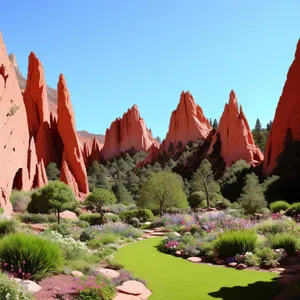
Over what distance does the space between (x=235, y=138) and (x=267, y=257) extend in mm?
42464

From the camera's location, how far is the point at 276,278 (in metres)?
7.37

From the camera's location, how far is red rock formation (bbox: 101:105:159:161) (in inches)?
3152

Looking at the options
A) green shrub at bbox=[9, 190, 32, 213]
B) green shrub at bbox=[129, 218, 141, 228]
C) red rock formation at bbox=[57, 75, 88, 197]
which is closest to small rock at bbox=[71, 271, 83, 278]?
green shrub at bbox=[129, 218, 141, 228]

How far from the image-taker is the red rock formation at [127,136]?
80.1 metres

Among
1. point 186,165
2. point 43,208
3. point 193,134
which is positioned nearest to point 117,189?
point 186,165

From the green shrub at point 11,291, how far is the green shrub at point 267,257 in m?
6.13

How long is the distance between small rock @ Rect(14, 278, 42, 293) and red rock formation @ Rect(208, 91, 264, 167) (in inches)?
1680

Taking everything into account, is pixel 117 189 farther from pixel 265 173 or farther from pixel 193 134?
pixel 193 134

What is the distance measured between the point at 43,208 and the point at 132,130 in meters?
58.9

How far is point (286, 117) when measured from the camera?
1417 inches

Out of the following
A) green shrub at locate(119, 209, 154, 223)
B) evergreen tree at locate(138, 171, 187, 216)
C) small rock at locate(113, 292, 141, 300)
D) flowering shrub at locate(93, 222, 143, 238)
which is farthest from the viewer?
evergreen tree at locate(138, 171, 187, 216)

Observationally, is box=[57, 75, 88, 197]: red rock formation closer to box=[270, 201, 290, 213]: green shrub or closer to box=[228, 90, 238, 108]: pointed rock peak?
box=[228, 90, 238, 108]: pointed rock peak

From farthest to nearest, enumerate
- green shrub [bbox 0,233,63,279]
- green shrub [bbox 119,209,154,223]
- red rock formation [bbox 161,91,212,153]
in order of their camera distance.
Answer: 1. red rock formation [bbox 161,91,212,153]
2. green shrub [bbox 119,209,154,223]
3. green shrub [bbox 0,233,63,279]

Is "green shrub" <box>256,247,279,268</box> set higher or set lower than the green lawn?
higher
